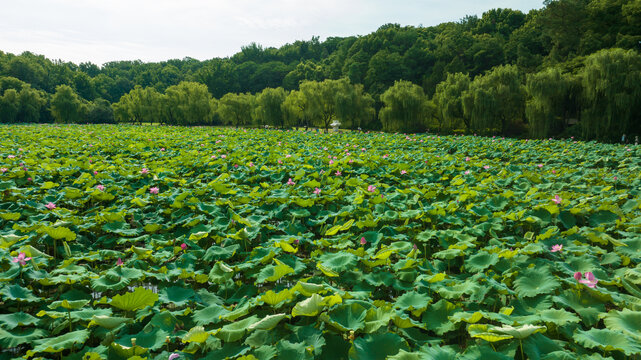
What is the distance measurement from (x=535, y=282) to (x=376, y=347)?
4.14 feet

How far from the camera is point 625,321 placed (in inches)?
64.6

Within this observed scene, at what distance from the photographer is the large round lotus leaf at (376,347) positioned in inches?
58.0

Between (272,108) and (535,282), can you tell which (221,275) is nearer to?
(535,282)

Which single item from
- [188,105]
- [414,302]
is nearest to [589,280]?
[414,302]

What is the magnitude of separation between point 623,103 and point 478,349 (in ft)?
76.9

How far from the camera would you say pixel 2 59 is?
63656 millimetres

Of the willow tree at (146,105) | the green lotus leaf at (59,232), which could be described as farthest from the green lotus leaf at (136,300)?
the willow tree at (146,105)

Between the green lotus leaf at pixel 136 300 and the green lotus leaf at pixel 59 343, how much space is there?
24 centimetres

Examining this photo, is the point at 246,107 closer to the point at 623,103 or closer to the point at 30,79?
the point at 623,103

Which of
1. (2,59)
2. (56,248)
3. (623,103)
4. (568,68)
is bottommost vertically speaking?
(56,248)

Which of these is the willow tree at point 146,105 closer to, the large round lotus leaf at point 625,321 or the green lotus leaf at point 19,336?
the green lotus leaf at point 19,336

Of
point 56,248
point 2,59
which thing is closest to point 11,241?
point 56,248

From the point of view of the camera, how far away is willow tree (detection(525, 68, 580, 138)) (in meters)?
20.3

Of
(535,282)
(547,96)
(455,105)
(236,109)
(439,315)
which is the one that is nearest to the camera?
(439,315)
